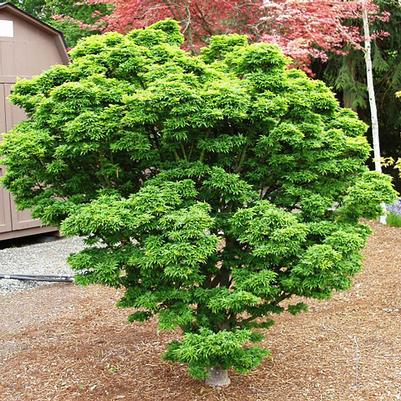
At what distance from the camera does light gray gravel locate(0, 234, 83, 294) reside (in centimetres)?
614

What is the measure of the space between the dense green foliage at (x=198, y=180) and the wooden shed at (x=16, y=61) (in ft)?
15.0

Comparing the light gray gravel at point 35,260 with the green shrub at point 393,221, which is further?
the green shrub at point 393,221

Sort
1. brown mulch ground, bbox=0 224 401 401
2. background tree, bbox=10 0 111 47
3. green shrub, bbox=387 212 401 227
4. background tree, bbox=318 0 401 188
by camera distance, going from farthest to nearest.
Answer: background tree, bbox=10 0 111 47 < background tree, bbox=318 0 401 188 < green shrub, bbox=387 212 401 227 < brown mulch ground, bbox=0 224 401 401

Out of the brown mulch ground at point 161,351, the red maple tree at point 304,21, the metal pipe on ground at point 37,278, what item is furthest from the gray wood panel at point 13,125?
the red maple tree at point 304,21

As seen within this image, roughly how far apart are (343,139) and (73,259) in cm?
158

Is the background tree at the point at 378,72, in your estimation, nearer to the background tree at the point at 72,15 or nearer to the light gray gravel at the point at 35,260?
the background tree at the point at 72,15

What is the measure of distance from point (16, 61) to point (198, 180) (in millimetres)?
5549

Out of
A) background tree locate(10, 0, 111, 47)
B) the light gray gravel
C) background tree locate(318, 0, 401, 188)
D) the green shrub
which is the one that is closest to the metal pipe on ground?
the light gray gravel

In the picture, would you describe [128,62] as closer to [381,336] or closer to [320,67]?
[381,336]

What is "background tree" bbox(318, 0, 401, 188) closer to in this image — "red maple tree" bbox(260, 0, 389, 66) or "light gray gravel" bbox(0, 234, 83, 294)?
"red maple tree" bbox(260, 0, 389, 66)

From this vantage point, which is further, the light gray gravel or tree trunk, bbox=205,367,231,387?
the light gray gravel

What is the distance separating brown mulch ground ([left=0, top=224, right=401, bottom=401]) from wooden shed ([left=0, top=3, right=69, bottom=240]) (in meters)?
2.42

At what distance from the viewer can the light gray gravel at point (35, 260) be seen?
20.1 feet

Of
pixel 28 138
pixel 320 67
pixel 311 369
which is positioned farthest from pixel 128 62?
pixel 320 67
